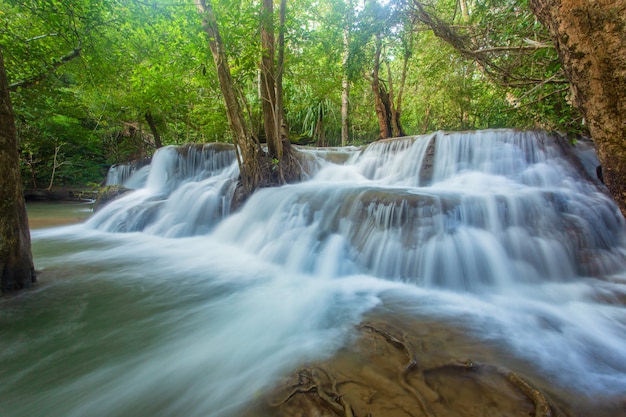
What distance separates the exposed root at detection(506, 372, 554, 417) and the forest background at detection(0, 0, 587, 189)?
266 cm

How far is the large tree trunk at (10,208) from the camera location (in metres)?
2.54

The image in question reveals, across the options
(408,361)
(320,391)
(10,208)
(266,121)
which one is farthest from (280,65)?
(320,391)

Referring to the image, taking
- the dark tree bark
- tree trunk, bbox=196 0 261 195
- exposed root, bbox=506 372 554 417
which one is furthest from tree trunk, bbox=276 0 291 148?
exposed root, bbox=506 372 554 417

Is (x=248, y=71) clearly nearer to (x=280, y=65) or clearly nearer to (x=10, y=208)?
(x=280, y=65)

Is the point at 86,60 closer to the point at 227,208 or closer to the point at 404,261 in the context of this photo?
the point at 227,208

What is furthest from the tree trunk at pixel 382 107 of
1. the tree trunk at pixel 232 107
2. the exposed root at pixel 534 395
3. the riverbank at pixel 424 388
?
the exposed root at pixel 534 395

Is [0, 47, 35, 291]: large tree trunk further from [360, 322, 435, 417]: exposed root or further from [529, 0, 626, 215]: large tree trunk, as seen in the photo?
[529, 0, 626, 215]: large tree trunk

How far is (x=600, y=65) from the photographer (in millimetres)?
1053

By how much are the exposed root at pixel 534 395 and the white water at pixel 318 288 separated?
244 millimetres

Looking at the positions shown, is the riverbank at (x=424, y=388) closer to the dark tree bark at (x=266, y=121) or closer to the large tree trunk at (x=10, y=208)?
the large tree trunk at (x=10, y=208)

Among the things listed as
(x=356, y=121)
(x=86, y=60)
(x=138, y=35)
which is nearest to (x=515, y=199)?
(x=138, y=35)

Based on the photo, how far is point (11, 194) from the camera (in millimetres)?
2629

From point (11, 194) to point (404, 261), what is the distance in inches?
169

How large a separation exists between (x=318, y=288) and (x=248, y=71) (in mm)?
5496
